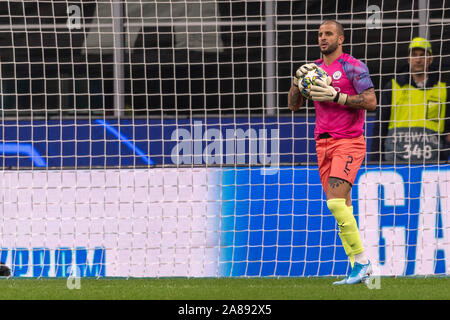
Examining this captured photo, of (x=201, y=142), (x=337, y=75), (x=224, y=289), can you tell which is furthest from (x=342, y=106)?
(x=201, y=142)

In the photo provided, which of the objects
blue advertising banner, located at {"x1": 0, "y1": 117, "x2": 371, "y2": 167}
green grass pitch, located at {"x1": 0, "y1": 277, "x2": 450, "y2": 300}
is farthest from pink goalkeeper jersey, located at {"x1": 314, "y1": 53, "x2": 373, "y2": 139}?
blue advertising banner, located at {"x1": 0, "y1": 117, "x2": 371, "y2": 167}

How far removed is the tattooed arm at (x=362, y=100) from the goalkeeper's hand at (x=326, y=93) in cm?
5

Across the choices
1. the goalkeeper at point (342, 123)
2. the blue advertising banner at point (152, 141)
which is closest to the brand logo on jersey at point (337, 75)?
the goalkeeper at point (342, 123)

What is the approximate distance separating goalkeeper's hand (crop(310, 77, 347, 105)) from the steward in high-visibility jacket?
2.27 m

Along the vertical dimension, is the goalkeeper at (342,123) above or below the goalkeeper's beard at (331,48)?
below

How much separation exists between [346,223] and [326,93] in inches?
37.8

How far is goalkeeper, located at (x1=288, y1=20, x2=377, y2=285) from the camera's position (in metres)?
7.59

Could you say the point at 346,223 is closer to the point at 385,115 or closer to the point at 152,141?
the point at 385,115

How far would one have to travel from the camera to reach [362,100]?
7535mm

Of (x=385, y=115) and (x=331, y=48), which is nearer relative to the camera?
(x=331, y=48)

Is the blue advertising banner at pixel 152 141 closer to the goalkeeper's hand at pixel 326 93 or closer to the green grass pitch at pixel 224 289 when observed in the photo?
the green grass pitch at pixel 224 289

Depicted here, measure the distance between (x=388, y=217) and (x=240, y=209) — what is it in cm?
132

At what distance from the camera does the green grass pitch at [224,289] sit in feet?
23.5

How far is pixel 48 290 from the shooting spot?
764 centimetres
